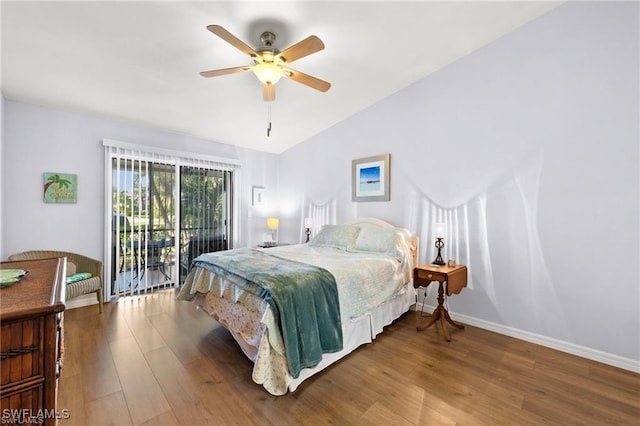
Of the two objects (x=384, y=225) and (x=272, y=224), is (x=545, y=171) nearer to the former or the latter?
(x=384, y=225)

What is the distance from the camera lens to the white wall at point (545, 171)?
90.4 inches

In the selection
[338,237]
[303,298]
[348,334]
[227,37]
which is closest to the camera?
[227,37]

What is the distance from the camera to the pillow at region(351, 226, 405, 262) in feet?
10.6

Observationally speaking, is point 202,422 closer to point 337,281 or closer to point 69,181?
point 337,281

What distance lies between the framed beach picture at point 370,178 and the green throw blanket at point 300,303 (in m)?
1.92

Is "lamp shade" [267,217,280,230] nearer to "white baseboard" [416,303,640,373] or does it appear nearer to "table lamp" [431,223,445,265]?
"table lamp" [431,223,445,265]

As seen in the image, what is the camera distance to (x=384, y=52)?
2877 mm

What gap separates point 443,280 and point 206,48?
10.4ft

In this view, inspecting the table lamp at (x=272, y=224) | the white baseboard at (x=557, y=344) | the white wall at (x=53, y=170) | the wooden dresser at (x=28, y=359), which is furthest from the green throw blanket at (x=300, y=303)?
the table lamp at (x=272, y=224)

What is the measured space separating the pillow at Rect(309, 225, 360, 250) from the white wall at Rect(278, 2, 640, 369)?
745mm

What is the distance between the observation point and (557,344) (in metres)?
2.58

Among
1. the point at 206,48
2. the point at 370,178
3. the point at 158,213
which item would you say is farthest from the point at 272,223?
the point at 206,48

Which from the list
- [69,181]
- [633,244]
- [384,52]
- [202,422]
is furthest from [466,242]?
[69,181]

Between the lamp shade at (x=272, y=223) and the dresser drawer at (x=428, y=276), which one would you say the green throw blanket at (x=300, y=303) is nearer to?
the dresser drawer at (x=428, y=276)
